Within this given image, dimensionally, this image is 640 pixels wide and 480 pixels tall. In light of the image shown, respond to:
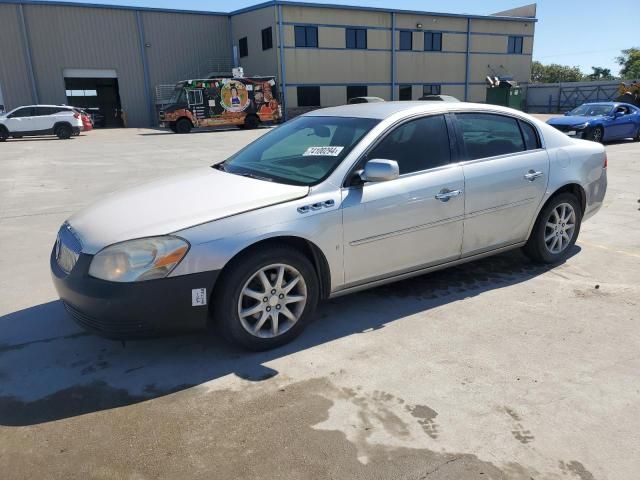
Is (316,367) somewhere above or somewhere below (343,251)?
below

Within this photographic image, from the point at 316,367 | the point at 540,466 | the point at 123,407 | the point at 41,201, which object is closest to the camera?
the point at 540,466

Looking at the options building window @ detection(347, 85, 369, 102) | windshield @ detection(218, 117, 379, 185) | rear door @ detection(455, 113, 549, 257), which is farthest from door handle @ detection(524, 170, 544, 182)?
building window @ detection(347, 85, 369, 102)

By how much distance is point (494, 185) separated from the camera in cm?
428

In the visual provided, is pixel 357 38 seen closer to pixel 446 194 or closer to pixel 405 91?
pixel 405 91

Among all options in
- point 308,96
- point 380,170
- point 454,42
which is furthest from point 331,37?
point 380,170

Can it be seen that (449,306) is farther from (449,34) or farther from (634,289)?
(449,34)

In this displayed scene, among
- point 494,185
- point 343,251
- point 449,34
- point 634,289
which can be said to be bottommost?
point 634,289

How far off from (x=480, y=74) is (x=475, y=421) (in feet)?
139

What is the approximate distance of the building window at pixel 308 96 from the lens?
113 feet

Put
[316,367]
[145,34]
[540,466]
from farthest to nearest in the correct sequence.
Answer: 1. [145,34]
2. [316,367]
3. [540,466]

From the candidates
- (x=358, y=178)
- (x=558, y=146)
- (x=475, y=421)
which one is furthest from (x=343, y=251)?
(x=558, y=146)

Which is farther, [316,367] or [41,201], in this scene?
[41,201]

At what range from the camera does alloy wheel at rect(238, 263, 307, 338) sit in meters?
3.30

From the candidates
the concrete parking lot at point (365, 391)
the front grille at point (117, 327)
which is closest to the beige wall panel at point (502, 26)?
the concrete parking lot at point (365, 391)
